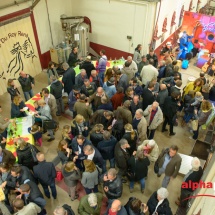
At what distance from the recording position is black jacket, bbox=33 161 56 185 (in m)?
4.21

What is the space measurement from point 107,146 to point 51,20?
716cm

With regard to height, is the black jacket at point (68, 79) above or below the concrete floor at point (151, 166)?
above

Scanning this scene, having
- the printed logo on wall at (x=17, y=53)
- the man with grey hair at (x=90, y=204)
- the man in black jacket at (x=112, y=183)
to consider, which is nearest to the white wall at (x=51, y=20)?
the printed logo on wall at (x=17, y=53)

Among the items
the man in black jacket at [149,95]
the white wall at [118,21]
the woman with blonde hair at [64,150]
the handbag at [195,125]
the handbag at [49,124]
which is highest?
the white wall at [118,21]

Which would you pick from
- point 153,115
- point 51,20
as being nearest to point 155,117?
point 153,115

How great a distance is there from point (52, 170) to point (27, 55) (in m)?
6.23

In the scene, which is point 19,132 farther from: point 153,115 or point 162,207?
point 162,207

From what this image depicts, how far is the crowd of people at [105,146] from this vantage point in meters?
3.96

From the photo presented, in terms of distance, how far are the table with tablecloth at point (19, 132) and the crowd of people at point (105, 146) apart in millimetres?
147

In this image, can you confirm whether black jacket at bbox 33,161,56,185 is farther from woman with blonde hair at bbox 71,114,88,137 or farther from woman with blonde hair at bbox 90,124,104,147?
woman with blonde hair at bbox 71,114,88,137

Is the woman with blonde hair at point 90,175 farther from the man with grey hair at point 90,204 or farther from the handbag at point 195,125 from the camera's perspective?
the handbag at point 195,125

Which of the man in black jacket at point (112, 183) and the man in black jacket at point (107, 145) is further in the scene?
the man in black jacket at point (107, 145)

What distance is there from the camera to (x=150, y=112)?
5.55 metres

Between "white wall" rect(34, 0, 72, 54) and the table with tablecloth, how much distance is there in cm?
490
